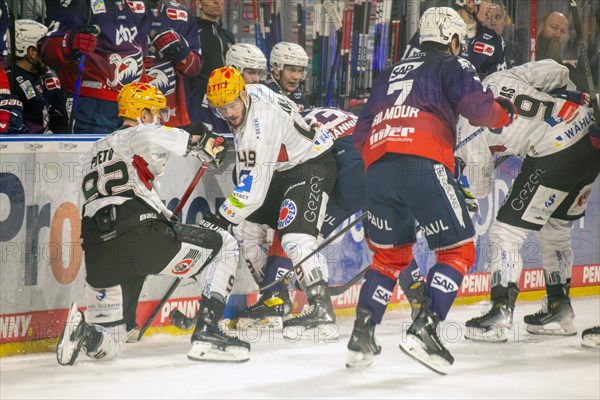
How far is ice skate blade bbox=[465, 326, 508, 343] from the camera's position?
4.72 meters

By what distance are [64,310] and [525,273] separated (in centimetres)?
261

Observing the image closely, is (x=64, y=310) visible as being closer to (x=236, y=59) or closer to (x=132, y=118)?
(x=132, y=118)

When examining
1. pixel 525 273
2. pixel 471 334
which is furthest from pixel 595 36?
pixel 471 334

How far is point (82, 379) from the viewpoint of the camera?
12.9 ft

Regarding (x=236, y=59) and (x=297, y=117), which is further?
(x=236, y=59)

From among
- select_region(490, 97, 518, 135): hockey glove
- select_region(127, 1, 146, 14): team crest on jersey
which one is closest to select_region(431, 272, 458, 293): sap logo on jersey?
select_region(490, 97, 518, 135): hockey glove

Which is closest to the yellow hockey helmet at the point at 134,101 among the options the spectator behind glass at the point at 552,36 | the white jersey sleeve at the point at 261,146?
the white jersey sleeve at the point at 261,146

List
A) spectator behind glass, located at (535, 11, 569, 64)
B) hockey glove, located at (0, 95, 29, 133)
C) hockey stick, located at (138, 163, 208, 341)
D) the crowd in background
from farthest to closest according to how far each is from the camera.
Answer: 1. spectator behind glass, located at (535, 11, 569, 64)
2. the crowd in background
3. hockey stick, located at (138, 163, 208, 341)
4. hockey glove, located at (0, 95, 29, 133)

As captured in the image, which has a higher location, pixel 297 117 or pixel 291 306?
pixel 297 117

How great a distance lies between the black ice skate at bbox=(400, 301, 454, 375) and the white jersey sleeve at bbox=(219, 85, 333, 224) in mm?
884

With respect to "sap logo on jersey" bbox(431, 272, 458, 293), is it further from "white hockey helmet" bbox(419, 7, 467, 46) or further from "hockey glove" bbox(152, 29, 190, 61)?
"hockey glove" bbox(152, 29, 190, 61)

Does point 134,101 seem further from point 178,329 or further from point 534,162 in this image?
point 534,162

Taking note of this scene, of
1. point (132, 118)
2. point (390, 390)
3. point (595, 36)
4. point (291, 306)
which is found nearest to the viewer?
point (390, 390)

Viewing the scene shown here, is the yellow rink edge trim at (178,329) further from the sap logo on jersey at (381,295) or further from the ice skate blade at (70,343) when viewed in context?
the sap logo on jersey at (381,295)
